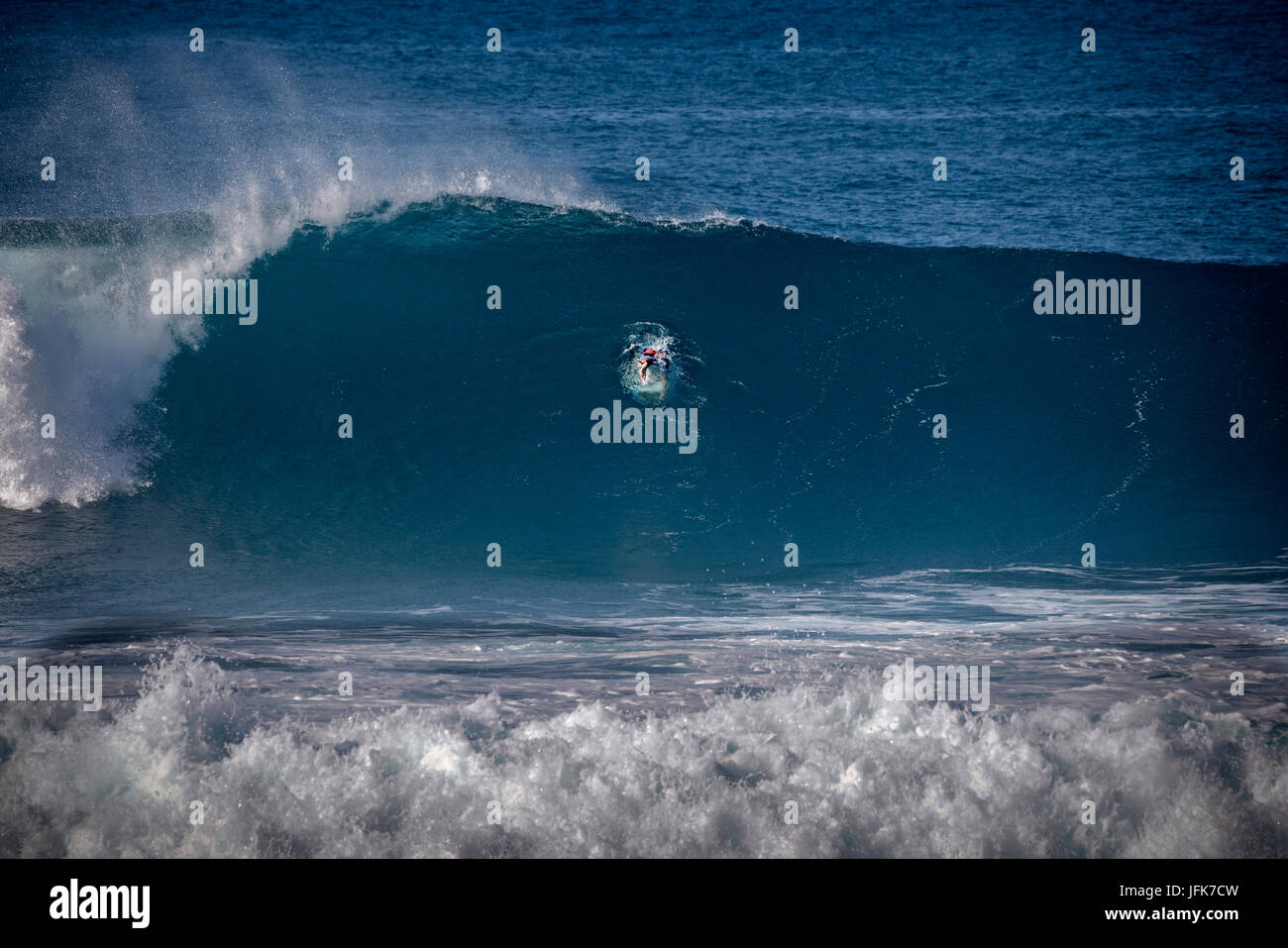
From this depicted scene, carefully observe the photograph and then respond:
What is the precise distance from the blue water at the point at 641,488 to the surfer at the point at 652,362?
0.66ft

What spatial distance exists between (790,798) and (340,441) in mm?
7267

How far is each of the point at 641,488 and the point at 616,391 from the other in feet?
4.41

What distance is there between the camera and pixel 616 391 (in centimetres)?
1066

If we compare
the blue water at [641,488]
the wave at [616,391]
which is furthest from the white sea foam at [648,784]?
the wave at [616,391]

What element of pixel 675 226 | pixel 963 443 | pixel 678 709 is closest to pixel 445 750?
pixel 678 709

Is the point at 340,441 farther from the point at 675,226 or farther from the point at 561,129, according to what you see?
the point at 561,129

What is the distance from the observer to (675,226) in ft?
42.0

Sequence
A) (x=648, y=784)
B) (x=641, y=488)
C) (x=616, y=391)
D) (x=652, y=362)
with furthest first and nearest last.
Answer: (x=652, y=362) → (x=616, y=391) → (x=641, y=488) → (x=648, y=784)

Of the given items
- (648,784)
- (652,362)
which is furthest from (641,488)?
(648,784)

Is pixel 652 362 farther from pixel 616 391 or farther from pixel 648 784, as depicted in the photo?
pixel 648 784

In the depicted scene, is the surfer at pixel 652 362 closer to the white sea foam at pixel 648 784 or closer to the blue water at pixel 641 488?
the blue water at pixel 641 488

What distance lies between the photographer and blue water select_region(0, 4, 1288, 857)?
484 cm

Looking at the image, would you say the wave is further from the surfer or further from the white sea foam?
the white sea foam

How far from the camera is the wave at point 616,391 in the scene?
31.6 ft
